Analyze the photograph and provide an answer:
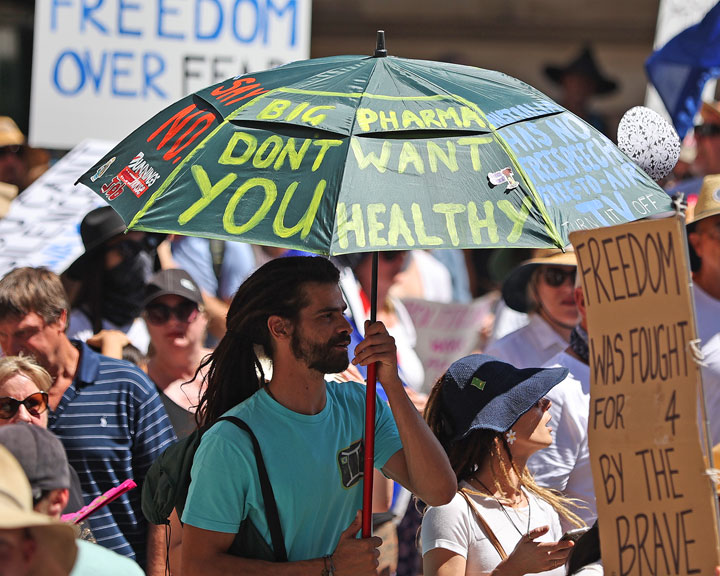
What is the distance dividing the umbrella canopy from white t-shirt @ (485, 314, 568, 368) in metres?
2.07

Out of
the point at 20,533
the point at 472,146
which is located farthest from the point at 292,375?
the point at 20,533

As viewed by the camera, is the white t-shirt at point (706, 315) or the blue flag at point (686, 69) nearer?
the white t-shirt at point (706, 315)

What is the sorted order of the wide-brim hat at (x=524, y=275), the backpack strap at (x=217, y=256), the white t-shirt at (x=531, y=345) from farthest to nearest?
the backpack strap at (x=217, y=256) → the wide-brim hat at (x=524, y=275) → the white t-shirt at (x=531, y=345)

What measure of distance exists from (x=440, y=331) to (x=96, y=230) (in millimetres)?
1872

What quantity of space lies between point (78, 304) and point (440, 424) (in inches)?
93.7

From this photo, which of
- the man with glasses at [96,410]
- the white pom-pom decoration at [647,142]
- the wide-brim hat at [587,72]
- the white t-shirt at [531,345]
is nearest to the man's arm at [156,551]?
the man with glasses at [96,410]

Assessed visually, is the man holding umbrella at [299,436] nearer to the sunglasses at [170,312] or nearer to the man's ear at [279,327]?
the man's ear at [279,327]

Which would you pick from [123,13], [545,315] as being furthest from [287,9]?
[545,315]

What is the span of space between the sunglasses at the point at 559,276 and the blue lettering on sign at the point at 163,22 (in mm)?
2232

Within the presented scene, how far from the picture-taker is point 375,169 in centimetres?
303

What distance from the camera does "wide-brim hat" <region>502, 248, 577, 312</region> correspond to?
5602 millimetres

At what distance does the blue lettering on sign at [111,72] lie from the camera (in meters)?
6.24

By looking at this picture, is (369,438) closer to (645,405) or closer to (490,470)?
(490,470)

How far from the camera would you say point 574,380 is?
14.7 feet
